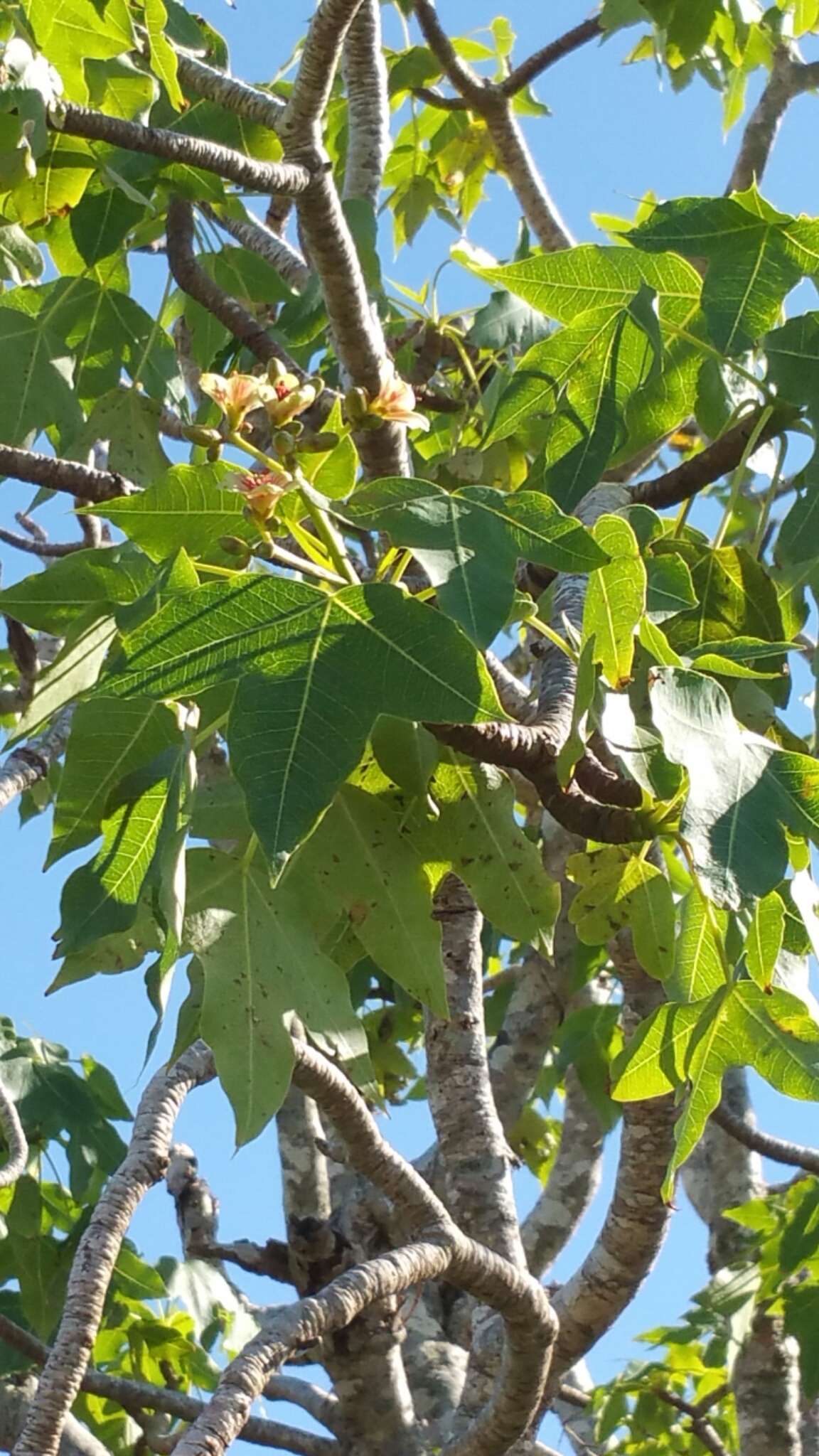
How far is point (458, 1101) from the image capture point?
1.98 meters

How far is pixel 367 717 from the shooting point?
1.05 m

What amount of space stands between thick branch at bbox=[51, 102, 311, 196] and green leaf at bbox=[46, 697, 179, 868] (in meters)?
0.56

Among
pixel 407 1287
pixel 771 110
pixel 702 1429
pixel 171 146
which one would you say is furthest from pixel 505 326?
pixel 771 110

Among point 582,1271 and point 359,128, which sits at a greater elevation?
point 359,128

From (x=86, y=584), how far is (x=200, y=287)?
1014 mm

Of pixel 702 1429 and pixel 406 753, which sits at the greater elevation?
pixel 406 753

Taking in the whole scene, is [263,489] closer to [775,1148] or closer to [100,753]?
[100,753]

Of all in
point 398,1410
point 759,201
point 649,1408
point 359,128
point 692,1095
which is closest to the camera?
point 692,1095

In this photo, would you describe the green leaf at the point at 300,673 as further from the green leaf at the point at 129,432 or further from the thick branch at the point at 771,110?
the thick branch at the point at 771,110

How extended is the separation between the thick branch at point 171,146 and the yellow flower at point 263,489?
0.49 m

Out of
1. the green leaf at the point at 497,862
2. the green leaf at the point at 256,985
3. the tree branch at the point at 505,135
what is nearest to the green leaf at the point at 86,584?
the green leaf at the point at 256,985

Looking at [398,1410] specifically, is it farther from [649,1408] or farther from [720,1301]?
[649,1408]

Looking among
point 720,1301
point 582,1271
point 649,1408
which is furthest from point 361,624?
point 649,1408

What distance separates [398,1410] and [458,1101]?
686 millimetres
